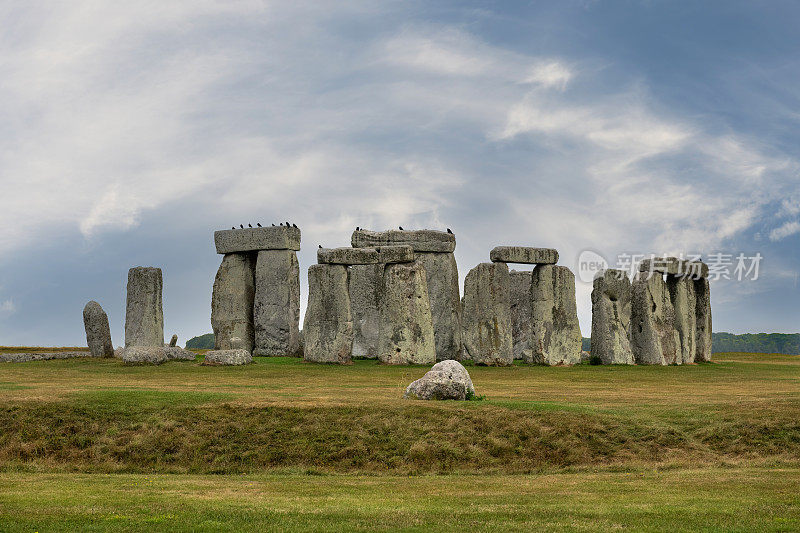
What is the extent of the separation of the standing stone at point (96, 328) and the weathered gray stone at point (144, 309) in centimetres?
100

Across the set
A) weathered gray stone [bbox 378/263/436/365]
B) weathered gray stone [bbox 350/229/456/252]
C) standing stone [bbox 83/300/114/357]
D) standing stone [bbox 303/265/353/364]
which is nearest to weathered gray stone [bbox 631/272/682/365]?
weathered gray stone [bbox 350/229/456/252]

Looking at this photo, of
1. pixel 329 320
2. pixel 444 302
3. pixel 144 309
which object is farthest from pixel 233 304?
A: pixel 444 302

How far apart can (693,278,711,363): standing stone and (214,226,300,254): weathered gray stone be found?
16.8 meters

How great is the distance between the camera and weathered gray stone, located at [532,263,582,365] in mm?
31531

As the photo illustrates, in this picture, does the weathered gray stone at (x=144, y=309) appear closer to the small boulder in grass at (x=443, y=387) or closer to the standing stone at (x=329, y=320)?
the standing stone at (x=329, y=320)

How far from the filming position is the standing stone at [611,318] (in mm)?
32562

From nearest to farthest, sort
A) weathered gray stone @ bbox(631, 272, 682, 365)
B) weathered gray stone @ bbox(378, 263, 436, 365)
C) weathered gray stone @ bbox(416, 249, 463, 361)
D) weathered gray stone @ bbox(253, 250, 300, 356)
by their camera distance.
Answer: weathered gray stone @ bbox(378, 263, 436, 365), weathered gray stone @ bbox(631, 272, 682, 365), weathered gray stone @ bbox(416, 249, 463, 361), weathered gray stone @ bbox(253, 250, 300, 356)

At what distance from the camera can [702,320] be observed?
3778cm

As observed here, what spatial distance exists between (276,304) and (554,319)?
10946 mm

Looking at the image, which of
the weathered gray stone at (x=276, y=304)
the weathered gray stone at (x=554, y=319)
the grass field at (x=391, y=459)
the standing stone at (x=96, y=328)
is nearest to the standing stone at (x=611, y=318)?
the weathered gray stone at (x=554, y=319)

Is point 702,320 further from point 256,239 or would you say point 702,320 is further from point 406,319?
point 256,239

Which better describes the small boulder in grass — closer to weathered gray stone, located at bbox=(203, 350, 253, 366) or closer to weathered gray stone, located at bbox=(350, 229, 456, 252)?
weathered gray stone, located at bbox=(203, 350, 253, 366)

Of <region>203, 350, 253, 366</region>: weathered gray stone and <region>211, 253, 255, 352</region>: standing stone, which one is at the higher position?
<region>211, 253, 255, 352</region>: standing stone

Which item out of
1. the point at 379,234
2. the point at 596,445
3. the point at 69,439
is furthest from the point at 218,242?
the point at 596,445
